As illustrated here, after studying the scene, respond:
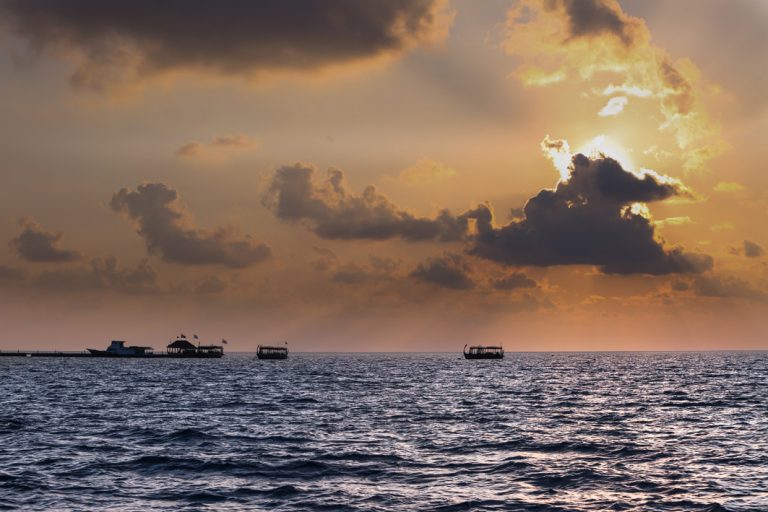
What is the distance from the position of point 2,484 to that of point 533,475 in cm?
2879

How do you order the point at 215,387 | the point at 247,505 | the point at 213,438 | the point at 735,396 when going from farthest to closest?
the point at 215,387, the point at 735,396, the point at 213,438, the point at 247,505

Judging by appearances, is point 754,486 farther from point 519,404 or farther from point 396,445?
point 519,404

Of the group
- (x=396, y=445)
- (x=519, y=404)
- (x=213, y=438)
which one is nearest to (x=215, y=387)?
(x=519, y=404)

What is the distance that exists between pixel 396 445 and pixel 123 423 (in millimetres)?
28633

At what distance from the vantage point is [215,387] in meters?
126

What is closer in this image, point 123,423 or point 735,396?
point 123,423

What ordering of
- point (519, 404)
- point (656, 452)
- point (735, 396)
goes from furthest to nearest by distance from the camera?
point (735, 396), point (519, 404), point (656, 452)

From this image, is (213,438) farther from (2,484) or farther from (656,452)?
(656,452)

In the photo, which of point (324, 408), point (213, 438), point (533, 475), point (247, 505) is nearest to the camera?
point (247, 505)

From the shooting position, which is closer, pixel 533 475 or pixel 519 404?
pixel 533 475

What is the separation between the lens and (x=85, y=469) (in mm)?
44312

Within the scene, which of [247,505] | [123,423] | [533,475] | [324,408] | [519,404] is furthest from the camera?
[519,404]

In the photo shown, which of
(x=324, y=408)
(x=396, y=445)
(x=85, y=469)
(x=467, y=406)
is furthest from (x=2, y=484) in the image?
(x=467, y=406)

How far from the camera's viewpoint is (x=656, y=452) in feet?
171
